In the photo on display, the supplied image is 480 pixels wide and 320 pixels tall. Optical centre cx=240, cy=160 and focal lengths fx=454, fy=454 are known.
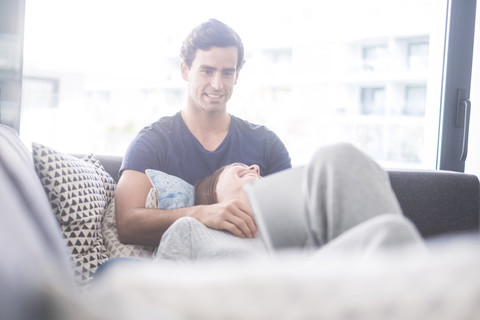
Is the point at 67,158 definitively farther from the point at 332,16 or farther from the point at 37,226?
the point at 332,16

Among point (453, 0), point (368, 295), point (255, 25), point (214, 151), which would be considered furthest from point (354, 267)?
point (255, 25)

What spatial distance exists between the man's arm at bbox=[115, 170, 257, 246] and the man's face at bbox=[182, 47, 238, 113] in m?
0.48

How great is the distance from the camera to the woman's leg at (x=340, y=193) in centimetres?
91

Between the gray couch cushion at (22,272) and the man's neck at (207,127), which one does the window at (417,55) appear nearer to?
the man's neck at (207,127)

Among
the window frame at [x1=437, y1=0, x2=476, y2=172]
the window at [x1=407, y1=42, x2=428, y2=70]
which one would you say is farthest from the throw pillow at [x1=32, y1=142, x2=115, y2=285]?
the window at [x1=407, y1=42, x2=428, y2=70]

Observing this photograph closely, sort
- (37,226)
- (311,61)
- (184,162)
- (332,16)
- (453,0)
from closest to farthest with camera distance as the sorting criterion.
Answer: (37,226)
(184,162)
(453,0)
(332,16)
(311,61)

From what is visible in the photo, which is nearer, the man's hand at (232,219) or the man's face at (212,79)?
the man's hand at (232,219)

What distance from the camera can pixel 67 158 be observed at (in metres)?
1.69

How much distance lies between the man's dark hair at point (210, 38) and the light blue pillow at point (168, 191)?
2.20ft

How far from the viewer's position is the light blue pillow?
171 cm

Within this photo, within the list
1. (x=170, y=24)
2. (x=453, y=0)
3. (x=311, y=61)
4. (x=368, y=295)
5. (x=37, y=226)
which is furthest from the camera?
(x=311, y=61)

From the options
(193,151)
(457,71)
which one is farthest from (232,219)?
(457,71)

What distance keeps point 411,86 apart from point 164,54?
2138 millimetres

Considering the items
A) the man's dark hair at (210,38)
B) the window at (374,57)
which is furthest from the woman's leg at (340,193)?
the window at (374,57)
